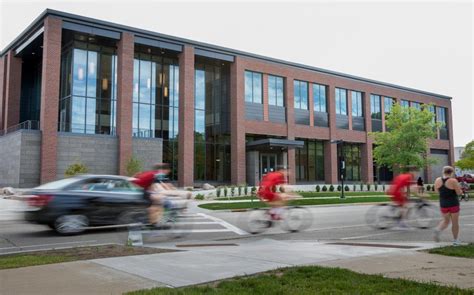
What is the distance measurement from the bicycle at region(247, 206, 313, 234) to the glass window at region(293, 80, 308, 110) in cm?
3480

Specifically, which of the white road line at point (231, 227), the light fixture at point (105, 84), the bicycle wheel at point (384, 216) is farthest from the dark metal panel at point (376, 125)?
the bicycle wheel at point (384, 216)

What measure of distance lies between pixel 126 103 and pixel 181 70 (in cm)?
643

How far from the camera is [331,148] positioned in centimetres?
4972

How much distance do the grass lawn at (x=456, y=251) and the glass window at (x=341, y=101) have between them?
43.1 m

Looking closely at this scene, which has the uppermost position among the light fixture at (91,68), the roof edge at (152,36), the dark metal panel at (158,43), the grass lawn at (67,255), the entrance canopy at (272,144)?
the roof edge at (152,36)

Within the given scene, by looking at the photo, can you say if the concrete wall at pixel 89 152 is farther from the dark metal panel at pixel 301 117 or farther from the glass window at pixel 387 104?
the glass window at pixel 387 104

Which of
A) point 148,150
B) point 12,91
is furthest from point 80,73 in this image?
point 12,91

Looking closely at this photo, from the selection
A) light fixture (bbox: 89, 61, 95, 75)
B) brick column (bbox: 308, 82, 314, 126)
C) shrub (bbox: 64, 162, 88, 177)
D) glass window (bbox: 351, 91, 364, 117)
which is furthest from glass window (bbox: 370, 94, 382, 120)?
shrub (bbox: 64, 162, 88, 177)

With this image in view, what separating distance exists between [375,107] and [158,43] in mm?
30808

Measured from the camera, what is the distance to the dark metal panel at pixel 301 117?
154ft

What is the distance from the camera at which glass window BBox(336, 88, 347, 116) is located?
167ft

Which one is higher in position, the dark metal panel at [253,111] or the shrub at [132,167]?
the dark metal panel at [253,111]

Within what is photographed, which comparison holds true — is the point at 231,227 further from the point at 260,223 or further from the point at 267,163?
the point at 267,163

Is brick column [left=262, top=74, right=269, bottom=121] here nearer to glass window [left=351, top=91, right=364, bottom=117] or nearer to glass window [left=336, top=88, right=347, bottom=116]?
glass window [left=336, top=88, right=347, bottom=116]
